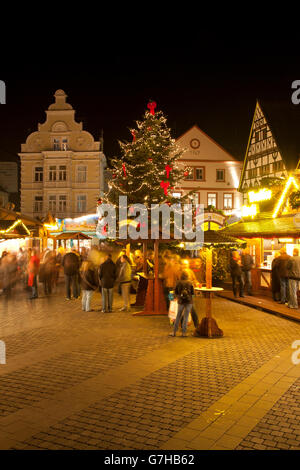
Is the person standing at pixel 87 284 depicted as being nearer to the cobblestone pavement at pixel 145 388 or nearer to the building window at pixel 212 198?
the cobblestone pavement at pixel 145 388

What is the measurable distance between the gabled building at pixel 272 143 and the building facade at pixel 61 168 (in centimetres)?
1400

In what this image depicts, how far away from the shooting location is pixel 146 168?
946 inches

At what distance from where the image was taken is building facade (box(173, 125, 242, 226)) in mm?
41250

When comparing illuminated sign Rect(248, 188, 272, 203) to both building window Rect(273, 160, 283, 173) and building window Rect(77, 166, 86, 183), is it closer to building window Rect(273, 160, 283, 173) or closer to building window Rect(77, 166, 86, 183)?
building window Rect(273, 160, 283, 173)

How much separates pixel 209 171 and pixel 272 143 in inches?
356

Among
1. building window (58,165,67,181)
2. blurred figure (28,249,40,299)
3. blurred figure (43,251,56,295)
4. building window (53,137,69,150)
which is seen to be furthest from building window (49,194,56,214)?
blurred figure (28,249,40,299)

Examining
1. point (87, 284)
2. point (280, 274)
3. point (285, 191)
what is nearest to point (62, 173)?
point (285, 191)

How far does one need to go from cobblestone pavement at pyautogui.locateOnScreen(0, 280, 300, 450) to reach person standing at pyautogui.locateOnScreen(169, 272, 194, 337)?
45 cm

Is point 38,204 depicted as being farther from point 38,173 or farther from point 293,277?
point 293,277

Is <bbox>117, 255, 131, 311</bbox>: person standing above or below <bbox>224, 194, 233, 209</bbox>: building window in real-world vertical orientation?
below

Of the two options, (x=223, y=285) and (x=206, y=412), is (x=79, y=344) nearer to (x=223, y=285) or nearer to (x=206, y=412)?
(x=206, y=412)

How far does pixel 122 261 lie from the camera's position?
1446cm

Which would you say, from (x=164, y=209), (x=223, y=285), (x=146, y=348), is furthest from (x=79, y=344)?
(x=164, y=209)

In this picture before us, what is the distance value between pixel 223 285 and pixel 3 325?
11.6 meters
